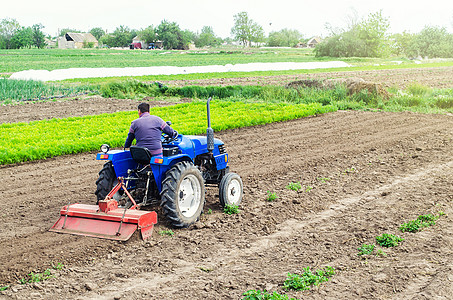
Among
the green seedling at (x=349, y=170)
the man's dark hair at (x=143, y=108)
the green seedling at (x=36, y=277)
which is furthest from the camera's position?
the green seedling at (x=349, y=170)

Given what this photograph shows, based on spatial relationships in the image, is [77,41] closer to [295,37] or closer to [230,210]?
[295,37]

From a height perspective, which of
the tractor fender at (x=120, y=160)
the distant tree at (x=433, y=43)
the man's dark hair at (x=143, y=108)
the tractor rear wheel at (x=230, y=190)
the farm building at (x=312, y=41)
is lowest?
the tractor rear wheel at (x=230, y=190)

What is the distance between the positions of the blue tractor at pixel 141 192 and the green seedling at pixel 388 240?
7.79ft

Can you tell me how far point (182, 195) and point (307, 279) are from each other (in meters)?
2.32

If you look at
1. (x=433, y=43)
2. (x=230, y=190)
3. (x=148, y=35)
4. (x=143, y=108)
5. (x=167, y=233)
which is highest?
(x=148, y=35)

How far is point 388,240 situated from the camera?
6094 millimetres

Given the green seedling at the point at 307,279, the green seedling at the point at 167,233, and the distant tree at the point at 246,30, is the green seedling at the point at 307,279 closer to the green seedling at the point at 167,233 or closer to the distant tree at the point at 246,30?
the green seedling at the point at 167,233

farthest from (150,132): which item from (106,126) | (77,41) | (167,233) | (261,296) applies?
(77,41)

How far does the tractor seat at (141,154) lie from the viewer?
6320mm

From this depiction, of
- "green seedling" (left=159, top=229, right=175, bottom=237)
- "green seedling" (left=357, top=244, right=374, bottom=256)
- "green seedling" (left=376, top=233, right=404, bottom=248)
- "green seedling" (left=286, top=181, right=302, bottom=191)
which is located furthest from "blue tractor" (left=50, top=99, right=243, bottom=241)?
"green seedling" (left=376, top=233, right=404, bottom=248)

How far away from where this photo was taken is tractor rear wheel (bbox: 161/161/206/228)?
631 cm

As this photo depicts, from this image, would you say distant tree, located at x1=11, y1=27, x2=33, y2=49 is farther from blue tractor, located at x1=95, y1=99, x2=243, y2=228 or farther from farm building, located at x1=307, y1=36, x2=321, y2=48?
blue tractor, located at x1=95, y1=99, x2=243, y2=228

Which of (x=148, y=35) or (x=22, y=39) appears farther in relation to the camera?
(x=148, y=35)

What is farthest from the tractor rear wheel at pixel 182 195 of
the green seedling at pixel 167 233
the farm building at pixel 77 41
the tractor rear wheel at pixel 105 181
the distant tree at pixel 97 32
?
the distant tree at pixel 97 32
